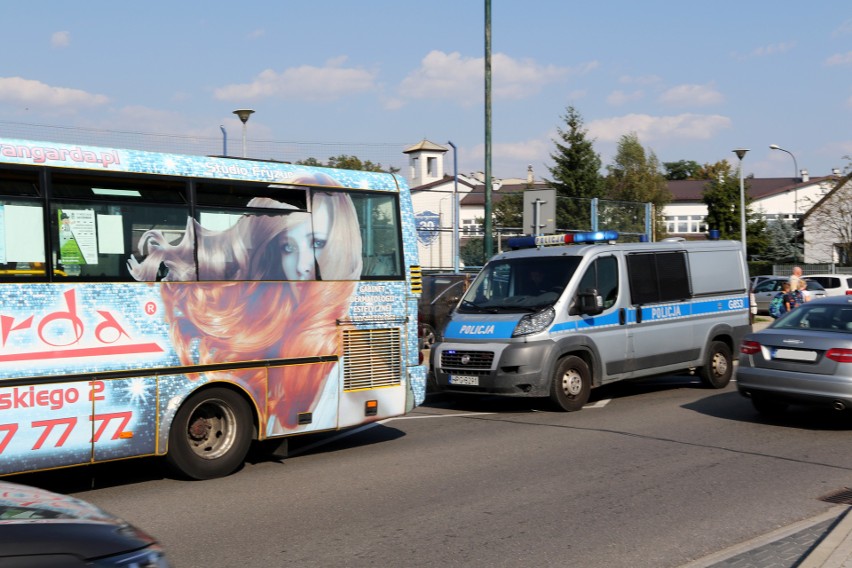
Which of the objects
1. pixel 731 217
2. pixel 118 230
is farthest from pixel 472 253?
pixel 731 217

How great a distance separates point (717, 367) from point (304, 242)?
835 cm

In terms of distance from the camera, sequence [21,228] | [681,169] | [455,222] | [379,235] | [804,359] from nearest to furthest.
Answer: [21,228] < [379,235] < [804,359] < [455,222] < [681,169]

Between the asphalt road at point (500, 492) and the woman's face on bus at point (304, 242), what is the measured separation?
194 cm

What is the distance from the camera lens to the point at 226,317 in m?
8.55

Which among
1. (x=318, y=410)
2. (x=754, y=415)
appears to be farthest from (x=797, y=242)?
(x=318, y=410)

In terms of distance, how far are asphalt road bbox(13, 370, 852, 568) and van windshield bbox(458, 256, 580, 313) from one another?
1659 mm

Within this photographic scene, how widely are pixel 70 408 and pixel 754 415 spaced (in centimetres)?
858

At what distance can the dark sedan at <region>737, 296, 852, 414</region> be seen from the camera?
1040cm

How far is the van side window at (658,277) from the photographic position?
1349 centimetres

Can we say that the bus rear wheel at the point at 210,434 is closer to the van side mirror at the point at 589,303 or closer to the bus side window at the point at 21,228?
the bus side window at the point at 21,228

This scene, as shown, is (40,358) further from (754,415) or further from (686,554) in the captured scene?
(754,415)

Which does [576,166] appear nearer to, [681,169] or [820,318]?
[820,318]

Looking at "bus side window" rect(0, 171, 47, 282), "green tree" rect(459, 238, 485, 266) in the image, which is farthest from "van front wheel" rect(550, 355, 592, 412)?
"green tree" rect(459, 238, 485, 266)

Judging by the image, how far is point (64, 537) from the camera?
11.6 ft
